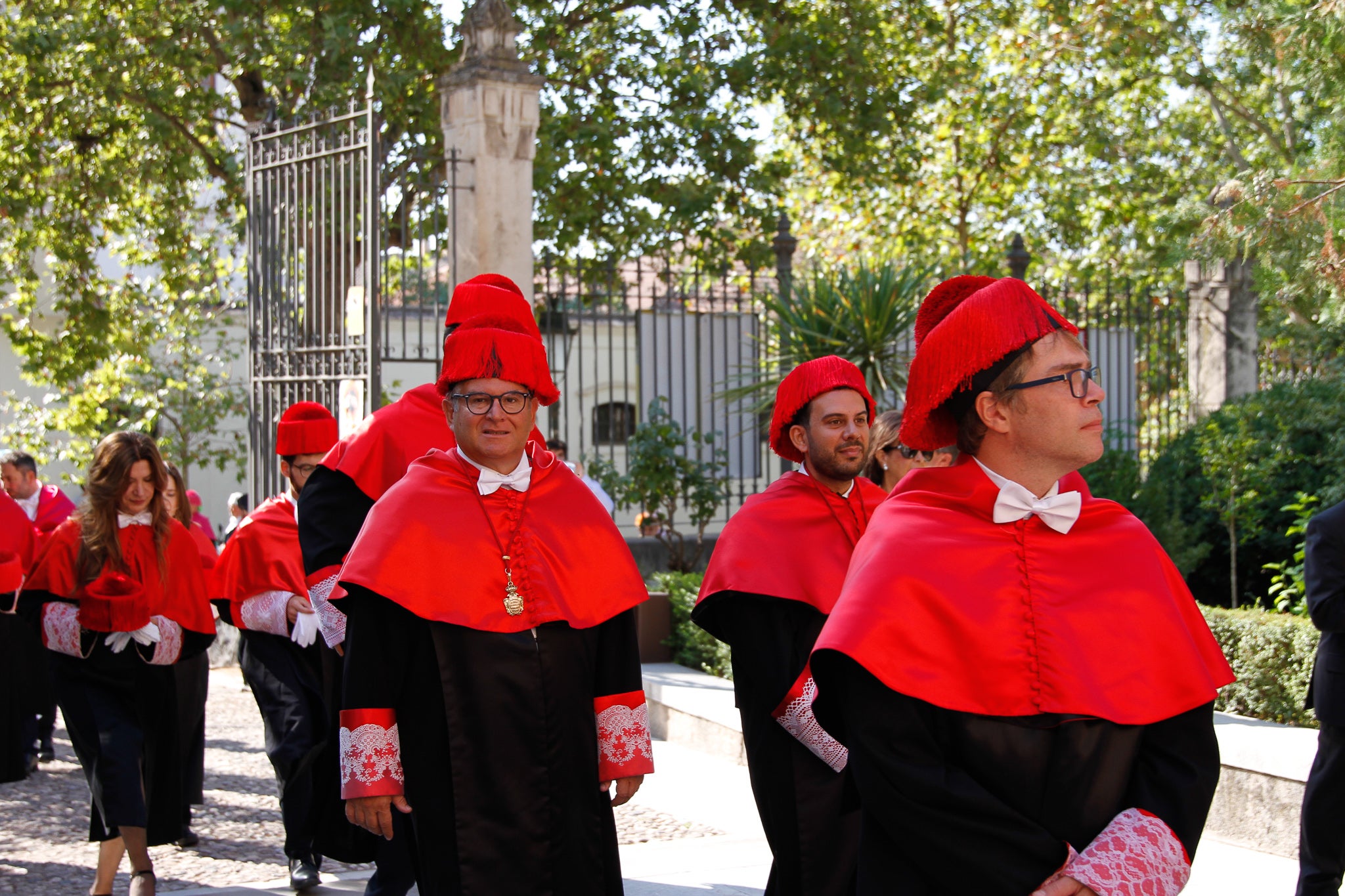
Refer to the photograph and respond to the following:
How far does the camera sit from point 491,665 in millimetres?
3713

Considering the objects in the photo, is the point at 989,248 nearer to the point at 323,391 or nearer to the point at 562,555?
the point at 323,391

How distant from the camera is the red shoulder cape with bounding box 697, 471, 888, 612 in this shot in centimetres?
427

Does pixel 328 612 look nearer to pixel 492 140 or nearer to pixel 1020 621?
pixel 1020 621

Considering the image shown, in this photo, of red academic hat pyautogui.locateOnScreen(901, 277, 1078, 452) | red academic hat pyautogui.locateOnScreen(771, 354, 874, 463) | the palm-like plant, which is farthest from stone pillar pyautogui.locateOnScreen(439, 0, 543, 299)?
red academic hat pyautogui.locateOnScreen(901, 277, 1078, 452)

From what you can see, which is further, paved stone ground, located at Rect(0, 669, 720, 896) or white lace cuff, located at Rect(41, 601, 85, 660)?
paved stone ground, located at Rect(0, 669, 720, 896)

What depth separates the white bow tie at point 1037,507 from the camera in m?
2.56

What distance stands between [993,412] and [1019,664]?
452 mm

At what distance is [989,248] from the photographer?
22594 millimetres

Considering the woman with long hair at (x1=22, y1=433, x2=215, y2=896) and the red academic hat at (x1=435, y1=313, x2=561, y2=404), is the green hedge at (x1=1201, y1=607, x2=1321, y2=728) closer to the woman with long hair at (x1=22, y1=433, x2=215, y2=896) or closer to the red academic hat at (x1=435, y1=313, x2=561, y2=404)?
the red academic hat at (x1=435, y1=313, x2=561, y2=404)

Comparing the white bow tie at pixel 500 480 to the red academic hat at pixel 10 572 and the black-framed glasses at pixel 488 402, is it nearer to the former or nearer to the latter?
the black-framed glasses at pixel 488 402

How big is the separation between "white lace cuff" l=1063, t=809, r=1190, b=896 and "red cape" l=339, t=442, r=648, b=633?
1743 millimetres

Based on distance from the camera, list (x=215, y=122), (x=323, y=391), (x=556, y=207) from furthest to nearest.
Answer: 1. (x=215, y=122)
2. (x=556, y=207)
3. (x=323, y=391)

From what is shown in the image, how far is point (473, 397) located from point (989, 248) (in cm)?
1973

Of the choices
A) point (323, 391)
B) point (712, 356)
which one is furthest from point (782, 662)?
point (712, 356)
